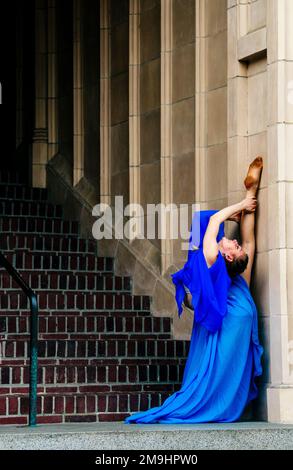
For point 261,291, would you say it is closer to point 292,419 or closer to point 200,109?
point 292,419

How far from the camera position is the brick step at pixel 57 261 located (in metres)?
13.5

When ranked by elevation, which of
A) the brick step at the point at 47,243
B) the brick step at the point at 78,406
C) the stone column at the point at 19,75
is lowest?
the brick step at the point at 78,406

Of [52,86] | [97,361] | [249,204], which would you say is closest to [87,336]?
[97,361]

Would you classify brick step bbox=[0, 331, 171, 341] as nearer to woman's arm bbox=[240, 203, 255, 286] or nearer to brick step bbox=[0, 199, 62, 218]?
woman's arm bbox=[240, 203, 255, 286]

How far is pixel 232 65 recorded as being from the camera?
11883 millimetres

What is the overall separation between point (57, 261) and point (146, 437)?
450 cm

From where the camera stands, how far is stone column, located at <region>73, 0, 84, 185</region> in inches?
618

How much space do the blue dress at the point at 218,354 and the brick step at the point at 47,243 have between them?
3.23 m

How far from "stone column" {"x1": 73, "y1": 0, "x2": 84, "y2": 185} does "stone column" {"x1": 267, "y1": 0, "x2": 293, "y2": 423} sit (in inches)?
190

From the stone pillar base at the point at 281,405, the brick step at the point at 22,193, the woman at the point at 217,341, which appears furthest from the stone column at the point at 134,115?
the stone pillar base at the point at 281,405

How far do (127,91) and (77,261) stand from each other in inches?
75.9

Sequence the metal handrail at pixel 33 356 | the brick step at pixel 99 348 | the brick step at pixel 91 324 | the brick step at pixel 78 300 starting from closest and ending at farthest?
1. the metal handrail at pixel 33 356
2. the brick step at pixel 99 348
3. the brick step at pixel 91 324
4. the brick step at pixel 78 300

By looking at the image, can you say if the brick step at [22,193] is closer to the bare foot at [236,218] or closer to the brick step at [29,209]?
the brick step at [29,209]
